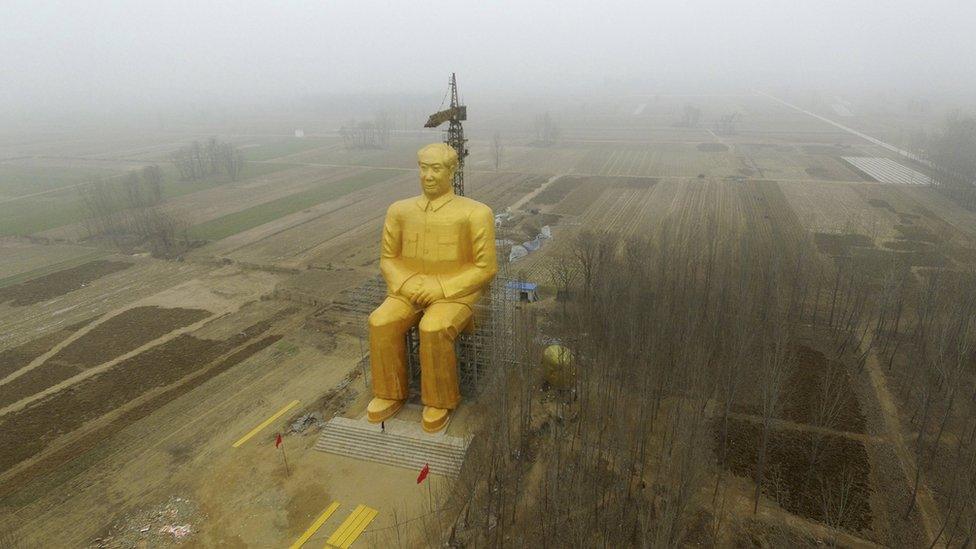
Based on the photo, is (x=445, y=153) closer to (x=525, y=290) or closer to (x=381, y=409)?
(x=381, y=409)

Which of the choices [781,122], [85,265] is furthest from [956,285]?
[781,122]

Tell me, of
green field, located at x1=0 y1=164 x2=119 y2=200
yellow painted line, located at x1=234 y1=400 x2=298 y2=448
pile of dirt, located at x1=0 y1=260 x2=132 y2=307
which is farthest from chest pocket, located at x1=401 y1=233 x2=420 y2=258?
green field, located at x1=0 y1=164 x2=119 y2=200

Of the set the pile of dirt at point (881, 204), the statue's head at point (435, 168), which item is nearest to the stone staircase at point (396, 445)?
the statue's head at point (435, 168)

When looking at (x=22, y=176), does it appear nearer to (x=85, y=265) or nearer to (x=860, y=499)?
(x=85, y=265)

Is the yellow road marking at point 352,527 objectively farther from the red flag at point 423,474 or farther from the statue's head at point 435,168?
the statue's head at point 435,168

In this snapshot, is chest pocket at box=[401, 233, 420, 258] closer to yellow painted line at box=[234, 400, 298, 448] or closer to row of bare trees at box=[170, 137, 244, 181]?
yellow painted line at box=[234, 400, 298, 448]

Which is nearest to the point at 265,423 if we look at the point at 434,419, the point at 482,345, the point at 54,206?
the point at 434,419

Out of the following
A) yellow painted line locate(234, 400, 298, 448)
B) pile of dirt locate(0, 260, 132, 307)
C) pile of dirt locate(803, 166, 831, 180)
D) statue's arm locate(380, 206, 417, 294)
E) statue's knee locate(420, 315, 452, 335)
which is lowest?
yellow painted line locate(234, 400, 298, 448)
